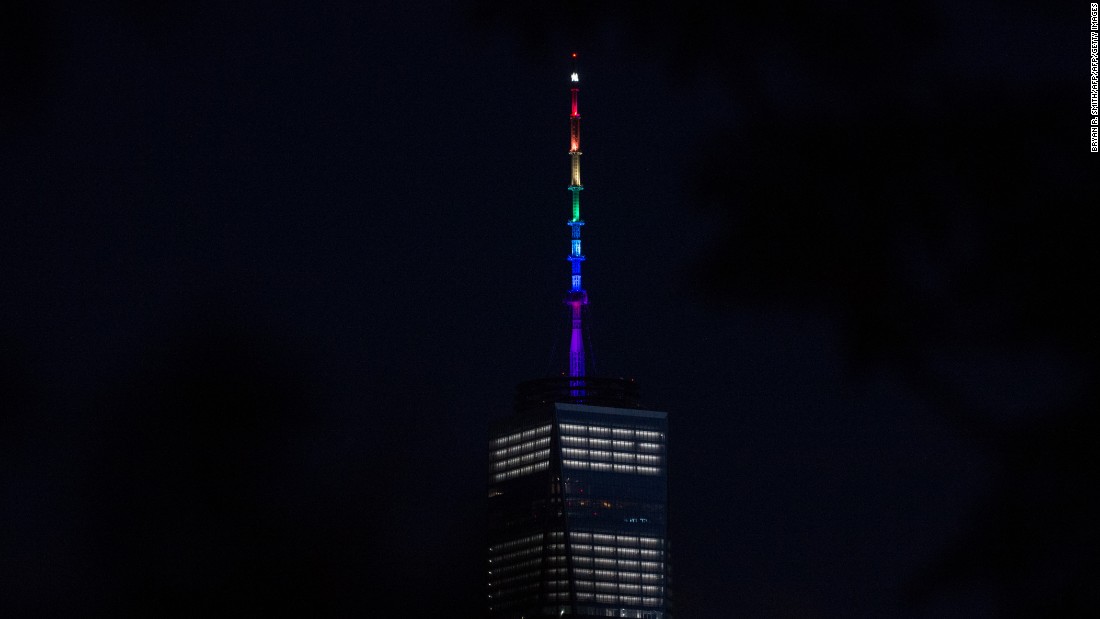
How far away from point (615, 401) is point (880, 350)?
593ft

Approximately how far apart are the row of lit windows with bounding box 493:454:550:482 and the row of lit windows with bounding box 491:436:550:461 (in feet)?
5.41

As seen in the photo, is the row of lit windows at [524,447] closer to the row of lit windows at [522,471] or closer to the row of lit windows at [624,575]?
the row of lit windows at [522,471]

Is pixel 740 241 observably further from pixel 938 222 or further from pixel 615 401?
pixel 615 401

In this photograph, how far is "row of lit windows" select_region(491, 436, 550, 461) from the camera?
189 meters

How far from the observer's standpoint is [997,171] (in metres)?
12.5

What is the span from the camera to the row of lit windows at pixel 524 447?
189475 mm

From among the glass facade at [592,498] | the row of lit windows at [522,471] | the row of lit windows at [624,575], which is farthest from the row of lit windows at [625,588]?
the row of lit windows at [522,471]

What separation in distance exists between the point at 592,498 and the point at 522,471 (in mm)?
7230

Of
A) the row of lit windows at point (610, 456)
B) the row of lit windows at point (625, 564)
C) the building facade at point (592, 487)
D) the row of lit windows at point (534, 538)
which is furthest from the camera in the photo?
the row of lit windows at point (625, 564)

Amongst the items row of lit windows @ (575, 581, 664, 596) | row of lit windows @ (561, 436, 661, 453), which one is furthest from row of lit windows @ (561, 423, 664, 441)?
row of lit windows @ (575, 581, 664, 596)

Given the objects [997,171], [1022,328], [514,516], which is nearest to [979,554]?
[1022,328]

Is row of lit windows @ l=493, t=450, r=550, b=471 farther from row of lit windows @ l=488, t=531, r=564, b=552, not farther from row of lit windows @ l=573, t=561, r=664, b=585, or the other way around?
row of lit windows @ l=573, t=561, r=664, b=585

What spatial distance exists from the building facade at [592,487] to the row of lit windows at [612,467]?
77 mm

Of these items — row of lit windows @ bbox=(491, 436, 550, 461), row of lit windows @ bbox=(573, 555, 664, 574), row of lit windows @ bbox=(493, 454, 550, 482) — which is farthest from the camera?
row of lit windows @ bbox=(573, 555, 664, 574)
